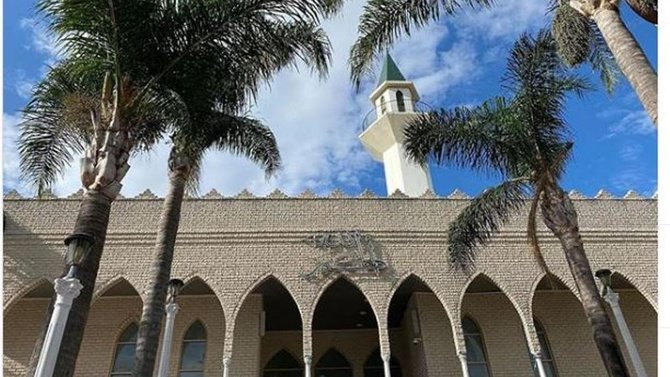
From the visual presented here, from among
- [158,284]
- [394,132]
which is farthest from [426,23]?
[394,132]

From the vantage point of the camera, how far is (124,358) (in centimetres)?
1695

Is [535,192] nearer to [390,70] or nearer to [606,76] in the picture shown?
[606,76]

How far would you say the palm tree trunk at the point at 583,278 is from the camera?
33.1 ft

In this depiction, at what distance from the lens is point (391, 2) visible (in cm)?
975

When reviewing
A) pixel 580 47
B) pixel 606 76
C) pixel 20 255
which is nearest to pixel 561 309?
pixel 606 76

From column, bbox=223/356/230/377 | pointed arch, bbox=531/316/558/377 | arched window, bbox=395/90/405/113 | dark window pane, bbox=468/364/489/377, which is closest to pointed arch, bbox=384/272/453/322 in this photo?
dark window pane, bbox=468/364/489/377

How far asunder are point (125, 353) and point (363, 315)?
7.63m

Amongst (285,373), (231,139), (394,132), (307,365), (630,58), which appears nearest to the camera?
(630,58)

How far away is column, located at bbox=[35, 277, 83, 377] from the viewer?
5793 mm

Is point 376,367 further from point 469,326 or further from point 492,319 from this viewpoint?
point 492,319

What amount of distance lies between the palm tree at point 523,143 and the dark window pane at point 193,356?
8.83 meters

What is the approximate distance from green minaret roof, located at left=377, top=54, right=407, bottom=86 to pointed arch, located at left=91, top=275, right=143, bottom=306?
18053mm

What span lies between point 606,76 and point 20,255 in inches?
596

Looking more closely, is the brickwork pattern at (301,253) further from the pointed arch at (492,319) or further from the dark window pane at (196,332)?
the dark window pane at (196,332)
